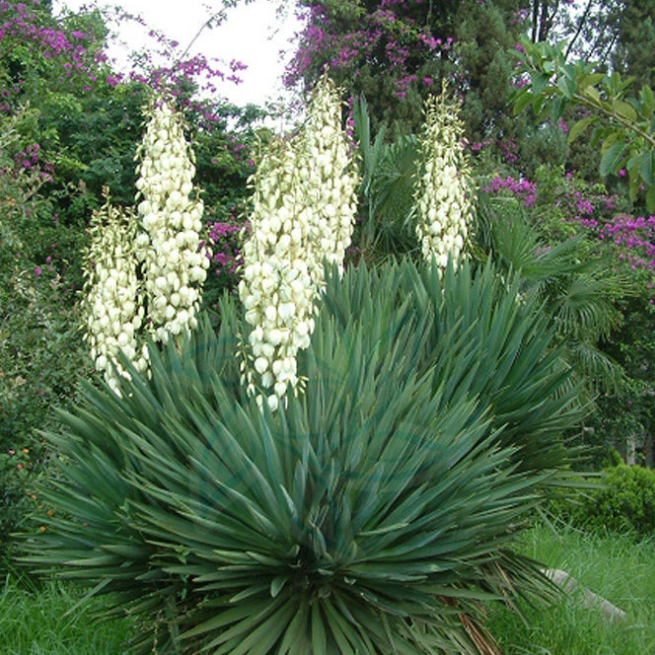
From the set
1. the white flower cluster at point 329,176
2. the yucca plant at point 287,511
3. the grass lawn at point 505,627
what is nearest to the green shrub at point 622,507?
the grass lawn at point 505,627

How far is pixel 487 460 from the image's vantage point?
277 centimetres

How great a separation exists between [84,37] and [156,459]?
300 inches

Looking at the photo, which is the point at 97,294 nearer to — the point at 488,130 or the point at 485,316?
the point at 485,316

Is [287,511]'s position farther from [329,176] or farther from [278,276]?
[329,176]

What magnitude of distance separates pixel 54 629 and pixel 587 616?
7.05 ft

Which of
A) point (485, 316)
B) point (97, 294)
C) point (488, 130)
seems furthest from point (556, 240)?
point (97, 294)

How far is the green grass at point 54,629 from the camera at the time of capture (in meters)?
3.18

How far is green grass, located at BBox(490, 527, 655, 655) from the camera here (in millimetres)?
3482

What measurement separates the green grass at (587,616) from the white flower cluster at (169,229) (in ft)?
5.91

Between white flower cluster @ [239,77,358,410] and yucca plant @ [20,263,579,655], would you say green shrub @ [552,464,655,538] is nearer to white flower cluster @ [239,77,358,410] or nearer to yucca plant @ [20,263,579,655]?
yucca plant @ [20,263,579,655]

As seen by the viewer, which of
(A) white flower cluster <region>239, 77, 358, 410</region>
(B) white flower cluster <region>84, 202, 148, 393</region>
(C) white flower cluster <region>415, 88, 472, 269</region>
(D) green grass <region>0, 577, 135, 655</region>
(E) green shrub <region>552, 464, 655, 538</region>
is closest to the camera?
(A) white flower cluster <region>239, 77, 358, 410</region>

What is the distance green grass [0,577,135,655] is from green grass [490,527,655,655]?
4.98 feet

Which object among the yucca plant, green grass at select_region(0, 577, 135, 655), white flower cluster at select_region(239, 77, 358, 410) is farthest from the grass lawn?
white flower cluster at select_region(239, 77, 358, 410)

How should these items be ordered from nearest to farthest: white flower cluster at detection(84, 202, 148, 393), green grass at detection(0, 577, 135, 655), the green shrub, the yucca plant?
the yucca plant < green grass at detection(0, 577, 135, 655) < white flower cluster at detection(84, 202, 148, 393) < the green shrub
